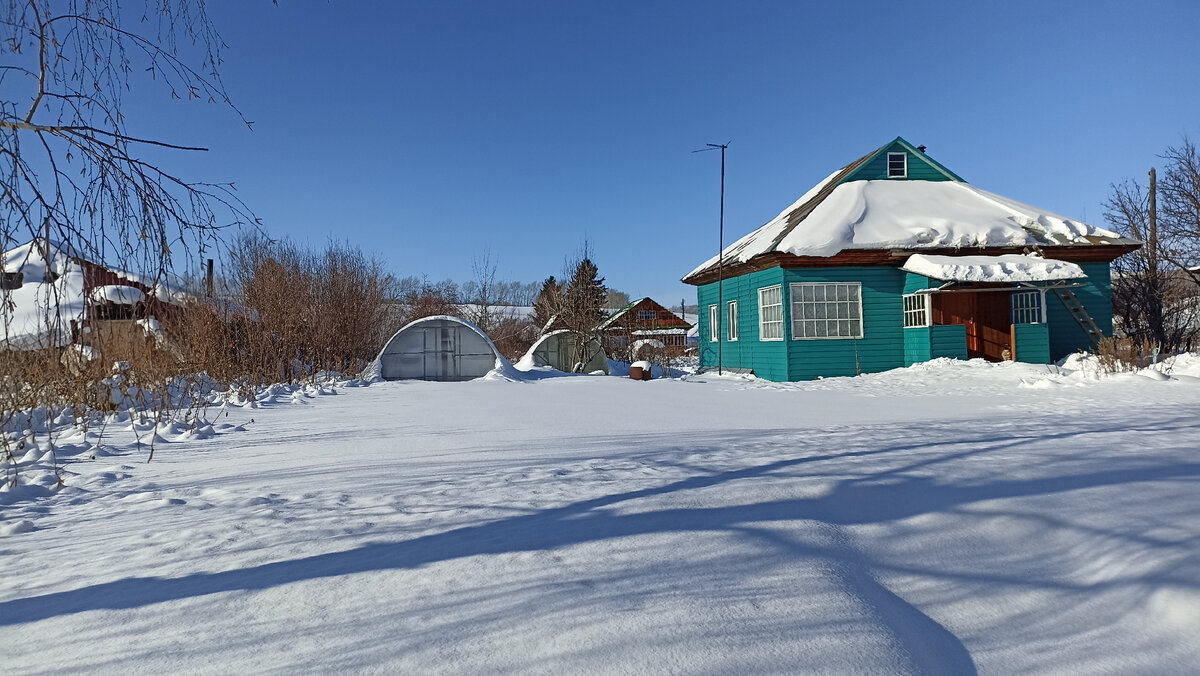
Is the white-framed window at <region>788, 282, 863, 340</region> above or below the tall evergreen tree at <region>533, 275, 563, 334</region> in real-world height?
below

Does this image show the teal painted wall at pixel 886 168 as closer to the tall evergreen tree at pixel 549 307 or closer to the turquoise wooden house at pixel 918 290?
the turquoise wooden house at pixel 918 290

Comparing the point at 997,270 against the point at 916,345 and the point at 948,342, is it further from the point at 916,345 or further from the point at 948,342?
the point at 916,345

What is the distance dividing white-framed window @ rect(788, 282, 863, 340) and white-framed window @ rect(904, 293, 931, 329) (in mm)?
1022

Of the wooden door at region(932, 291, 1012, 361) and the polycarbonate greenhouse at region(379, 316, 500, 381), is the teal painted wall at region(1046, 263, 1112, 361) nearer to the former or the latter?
the wooden door at region(932, 291, 1012, 361)

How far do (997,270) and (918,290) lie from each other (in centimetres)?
146

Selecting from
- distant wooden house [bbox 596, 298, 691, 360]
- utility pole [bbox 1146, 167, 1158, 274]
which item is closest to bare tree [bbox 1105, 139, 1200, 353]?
utility pole [bbox 1146, 167, 1158, 274]

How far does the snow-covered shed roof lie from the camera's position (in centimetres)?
1409

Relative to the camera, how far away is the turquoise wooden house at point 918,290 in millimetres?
13664

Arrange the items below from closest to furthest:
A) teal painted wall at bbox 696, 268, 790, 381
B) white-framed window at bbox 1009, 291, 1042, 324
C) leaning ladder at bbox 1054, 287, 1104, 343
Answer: leaning ladder at bbox 1054, 287, 1104, 343 → white-framed window at bbox 1009, 291, 1042, 324 → teal painted wall at bbox 696, 268, 790, 381

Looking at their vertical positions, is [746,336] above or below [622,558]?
above

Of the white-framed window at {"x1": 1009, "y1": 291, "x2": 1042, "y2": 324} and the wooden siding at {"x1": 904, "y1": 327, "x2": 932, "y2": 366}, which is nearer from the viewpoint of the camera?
the wooden siding at {"x1": 904, "y1": 327, "x2": 932, "y2": 366}

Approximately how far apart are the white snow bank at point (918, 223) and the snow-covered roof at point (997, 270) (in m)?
0.79

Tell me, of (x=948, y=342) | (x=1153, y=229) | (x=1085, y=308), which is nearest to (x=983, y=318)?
(x=948, y=342)

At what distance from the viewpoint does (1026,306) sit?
14.1 metres
